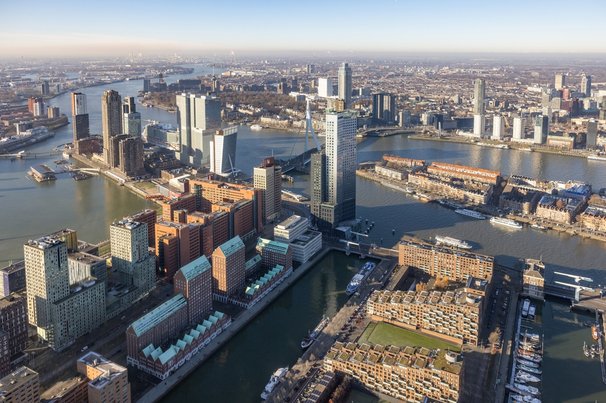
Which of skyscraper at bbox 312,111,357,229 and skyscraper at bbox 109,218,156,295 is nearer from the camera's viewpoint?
skyscraper at bbox 109,218,156,295

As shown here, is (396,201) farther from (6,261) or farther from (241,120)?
(241,120)

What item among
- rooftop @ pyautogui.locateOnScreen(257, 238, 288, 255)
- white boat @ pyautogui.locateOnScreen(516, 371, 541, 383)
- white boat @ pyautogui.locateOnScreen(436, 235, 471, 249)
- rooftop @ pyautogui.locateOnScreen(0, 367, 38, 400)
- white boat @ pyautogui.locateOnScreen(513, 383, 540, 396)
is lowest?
white boat @ pyautogui.locateOnScreen(513, 383, 540, 396)

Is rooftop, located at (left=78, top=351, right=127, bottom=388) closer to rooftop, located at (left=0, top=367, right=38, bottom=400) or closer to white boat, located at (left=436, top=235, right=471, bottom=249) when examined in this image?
rooftop, located at (left=0, top=367, right=38, bottom=400)

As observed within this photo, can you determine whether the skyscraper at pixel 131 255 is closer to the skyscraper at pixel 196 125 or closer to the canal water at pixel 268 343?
the canal water at pixel 268 343

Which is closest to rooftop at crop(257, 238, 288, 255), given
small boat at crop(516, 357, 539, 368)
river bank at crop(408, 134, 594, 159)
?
small boat at crop(516, 357, 539, 368)

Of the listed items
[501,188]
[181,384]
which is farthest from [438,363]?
[501,188]

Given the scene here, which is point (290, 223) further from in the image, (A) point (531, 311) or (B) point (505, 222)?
(B) point (505, 222)

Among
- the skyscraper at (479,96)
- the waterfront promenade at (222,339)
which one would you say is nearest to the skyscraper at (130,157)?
the waterfront promenade at (222,339)

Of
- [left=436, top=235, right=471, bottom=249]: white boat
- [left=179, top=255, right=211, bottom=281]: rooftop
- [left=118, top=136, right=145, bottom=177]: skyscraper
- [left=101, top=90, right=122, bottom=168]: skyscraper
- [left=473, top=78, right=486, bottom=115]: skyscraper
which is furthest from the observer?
[left=473, top=78, right=486, bottom=115]: skyscraper

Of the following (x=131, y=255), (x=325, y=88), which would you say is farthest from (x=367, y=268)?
(x=325, y=88)
